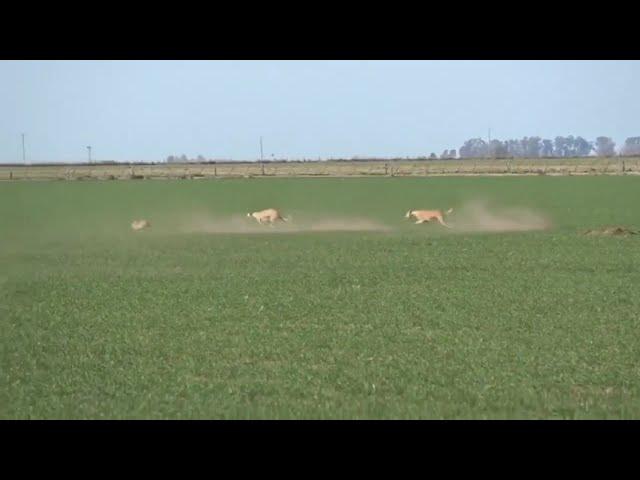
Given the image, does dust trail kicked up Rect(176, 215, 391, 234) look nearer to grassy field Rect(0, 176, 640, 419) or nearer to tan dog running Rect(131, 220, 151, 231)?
tan dog running Rect(131, 220, 151, 231)

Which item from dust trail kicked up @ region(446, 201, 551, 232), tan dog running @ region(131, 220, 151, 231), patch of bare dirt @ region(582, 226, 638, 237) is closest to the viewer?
patch of bare dirt @ region(582, 226, 638, 237)

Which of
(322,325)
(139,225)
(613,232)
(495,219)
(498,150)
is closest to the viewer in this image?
(322,325)

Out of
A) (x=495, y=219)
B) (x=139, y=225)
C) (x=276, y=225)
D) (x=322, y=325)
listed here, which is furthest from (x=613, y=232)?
(x=139, y=225)

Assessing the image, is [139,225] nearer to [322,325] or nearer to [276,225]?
A: [276,225]

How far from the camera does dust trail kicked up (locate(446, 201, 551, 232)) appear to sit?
25578 millimetres

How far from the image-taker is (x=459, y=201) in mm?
36844

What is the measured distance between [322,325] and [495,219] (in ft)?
65.2

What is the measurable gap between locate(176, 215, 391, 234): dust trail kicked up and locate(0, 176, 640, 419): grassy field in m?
1.49

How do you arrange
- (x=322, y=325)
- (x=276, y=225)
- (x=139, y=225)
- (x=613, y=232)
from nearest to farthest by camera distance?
(x=322, y=325), (x=613, y=232), (x=139, y=225), (x=276, y=225)

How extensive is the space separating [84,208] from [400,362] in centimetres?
2922

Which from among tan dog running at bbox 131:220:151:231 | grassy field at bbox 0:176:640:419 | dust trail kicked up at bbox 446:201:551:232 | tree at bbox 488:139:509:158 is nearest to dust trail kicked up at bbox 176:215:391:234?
tan dog running at bbox 131:220:151:231

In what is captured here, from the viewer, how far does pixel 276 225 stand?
27422 mm
